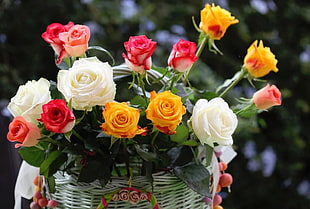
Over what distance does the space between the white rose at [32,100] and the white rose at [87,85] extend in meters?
0.03

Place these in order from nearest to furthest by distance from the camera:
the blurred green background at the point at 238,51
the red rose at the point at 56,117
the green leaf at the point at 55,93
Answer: the red rose at the point at 56,117 → the green leaf at the point at 55,93 → the blurred green background at the point at 238,51

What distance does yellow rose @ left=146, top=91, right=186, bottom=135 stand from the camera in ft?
2.07

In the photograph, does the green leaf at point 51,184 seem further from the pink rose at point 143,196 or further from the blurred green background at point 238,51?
the blurred green background at point 238,51

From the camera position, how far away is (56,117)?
62 centimetres

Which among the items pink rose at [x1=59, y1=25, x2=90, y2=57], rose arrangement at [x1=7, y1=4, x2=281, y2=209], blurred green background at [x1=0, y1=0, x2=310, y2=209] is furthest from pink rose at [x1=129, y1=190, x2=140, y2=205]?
blurred green background at [x1=0, y1=0, x2=310, y2=209]

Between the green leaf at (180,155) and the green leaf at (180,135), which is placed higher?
the green leaf at (180,135)

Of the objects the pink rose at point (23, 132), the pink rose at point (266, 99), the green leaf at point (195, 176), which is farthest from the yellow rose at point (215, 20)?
the pink rose at point (23, 132)

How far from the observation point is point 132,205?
0.70 metres

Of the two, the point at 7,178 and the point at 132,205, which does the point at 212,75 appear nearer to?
the point at 7,178

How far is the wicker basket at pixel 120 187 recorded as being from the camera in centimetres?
70

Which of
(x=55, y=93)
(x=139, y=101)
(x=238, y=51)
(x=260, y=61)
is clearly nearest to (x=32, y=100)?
(x=55, y=93)

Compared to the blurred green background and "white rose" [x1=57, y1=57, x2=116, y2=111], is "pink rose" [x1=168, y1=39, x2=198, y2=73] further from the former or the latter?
the blurred green background

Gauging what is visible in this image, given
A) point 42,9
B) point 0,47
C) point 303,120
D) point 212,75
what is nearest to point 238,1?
point 212,75

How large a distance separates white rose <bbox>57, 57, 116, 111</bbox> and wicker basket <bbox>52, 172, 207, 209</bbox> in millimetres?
131
